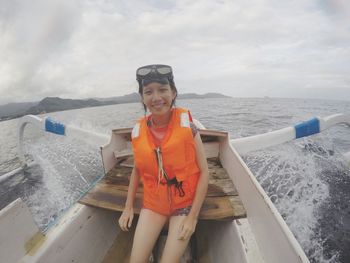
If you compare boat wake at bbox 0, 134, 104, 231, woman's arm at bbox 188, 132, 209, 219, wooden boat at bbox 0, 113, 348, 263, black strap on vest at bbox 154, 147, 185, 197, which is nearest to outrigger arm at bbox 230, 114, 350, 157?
wooden boat at bbox 0, 113, 348, 263

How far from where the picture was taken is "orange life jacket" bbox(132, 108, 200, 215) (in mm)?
1671

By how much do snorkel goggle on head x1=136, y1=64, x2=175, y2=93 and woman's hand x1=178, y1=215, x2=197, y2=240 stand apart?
3.49 feet

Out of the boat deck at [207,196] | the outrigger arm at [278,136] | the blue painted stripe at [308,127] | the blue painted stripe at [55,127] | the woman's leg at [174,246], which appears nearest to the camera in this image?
the woman's leg at [174,246]

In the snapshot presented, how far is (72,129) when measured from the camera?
4.45m

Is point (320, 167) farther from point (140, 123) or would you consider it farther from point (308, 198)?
point (140, 123)

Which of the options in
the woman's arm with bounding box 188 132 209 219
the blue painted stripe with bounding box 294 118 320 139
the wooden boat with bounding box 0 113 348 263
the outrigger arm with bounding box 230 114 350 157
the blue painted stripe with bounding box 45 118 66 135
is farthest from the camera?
the blue painted stripe with bounding box 45 118 66 135

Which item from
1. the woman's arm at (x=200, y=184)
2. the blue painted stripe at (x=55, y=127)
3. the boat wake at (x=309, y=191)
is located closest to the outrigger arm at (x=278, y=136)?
the boat wake at (x=309, y=191)

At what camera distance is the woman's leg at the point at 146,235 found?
5.15 ft

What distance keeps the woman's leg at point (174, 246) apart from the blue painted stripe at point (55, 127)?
3856 mm

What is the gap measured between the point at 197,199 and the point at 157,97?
2.79 feet

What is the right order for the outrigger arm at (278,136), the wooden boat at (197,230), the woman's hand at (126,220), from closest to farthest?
the wooden boat at (197,230) < the woman's hand at (126,220) < the outrigger arm at (278,136)

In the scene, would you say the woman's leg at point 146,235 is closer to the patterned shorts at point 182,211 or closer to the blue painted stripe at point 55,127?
the patterned shorts at point 182,211

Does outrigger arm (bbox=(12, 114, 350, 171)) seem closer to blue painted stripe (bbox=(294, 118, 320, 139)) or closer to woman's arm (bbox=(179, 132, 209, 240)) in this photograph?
blue painted stripe (bbox=(294, 118, 320, 139))

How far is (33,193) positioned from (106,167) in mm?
2834
